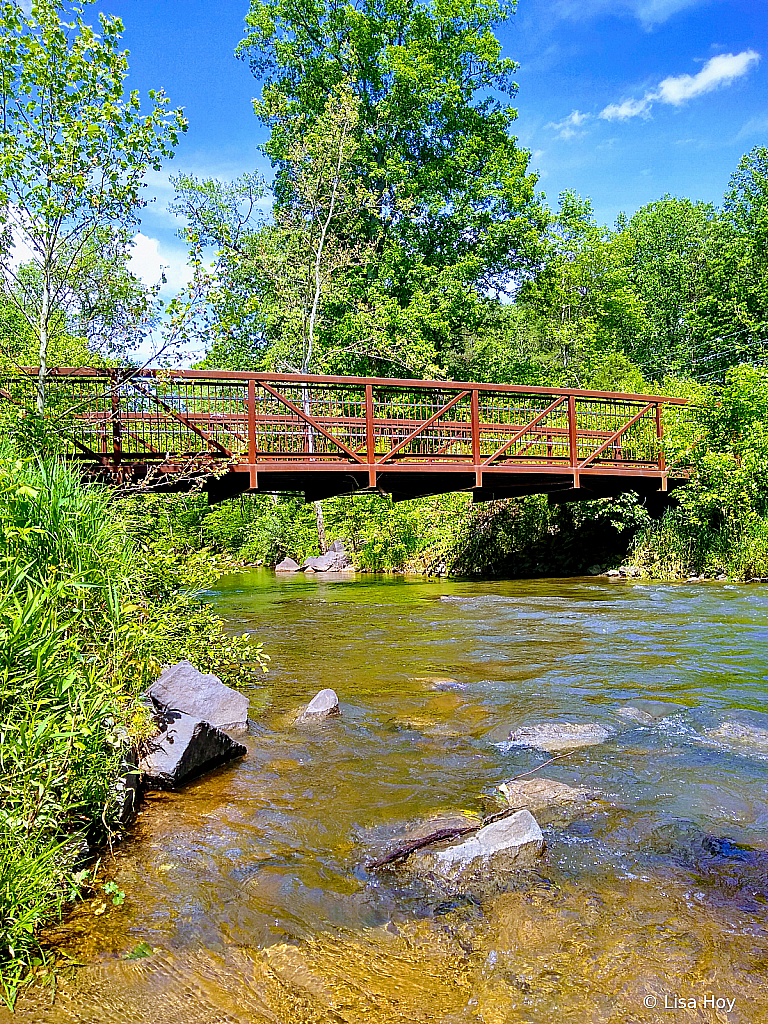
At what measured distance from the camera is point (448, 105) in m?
28.5

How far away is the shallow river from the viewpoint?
100 inches

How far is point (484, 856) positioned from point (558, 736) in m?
2.01

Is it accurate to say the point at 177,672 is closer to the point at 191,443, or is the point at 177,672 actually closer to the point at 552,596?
the point at 191,443

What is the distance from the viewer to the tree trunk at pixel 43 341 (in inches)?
223

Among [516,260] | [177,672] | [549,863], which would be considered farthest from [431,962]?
[516,260]

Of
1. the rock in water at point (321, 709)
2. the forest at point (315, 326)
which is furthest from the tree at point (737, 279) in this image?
the rock in water at point (321, 709)

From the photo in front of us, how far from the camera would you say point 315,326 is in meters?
27.7

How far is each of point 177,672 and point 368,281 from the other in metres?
25.0

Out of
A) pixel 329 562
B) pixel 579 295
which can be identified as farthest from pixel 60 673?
pixel 579 295

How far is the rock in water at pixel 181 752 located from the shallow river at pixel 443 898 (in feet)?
0.41

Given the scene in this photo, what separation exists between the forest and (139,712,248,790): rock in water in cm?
31

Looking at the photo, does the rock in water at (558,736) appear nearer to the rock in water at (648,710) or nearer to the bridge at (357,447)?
the rock in water at (648,710)

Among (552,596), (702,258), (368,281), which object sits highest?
(702,258)

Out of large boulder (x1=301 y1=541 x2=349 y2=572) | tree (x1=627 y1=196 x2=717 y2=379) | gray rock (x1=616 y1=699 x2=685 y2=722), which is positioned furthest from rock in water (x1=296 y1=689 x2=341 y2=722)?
tree (x1=627 y1=196 x2=717 y2=379)
